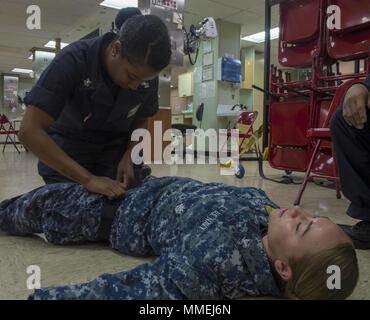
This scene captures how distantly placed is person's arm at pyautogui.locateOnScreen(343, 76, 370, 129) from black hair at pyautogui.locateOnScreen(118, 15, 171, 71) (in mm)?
614

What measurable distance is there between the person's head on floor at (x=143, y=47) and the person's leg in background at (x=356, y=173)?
2.23 feet

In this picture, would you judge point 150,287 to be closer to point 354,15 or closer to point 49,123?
point 49,123

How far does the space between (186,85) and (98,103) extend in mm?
9082

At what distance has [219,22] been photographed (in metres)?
6.64

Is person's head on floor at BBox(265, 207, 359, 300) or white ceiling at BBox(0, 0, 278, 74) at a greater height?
white ceiling at BBox(0, 0, 278, 74)

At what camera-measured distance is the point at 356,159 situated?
1236 millimetres

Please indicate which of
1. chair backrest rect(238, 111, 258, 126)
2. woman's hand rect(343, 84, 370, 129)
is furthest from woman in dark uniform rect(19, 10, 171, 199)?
chair backrest rect(238, 111, 258, 126)

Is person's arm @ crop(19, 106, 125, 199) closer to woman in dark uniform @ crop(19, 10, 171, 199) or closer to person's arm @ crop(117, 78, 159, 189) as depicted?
woman in dark uniform @ crop(19, 10, 171, 199)

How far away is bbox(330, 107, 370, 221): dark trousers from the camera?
122cm

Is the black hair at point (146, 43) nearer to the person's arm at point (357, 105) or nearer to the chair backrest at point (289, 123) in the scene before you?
the person's arm at point (357, 105)

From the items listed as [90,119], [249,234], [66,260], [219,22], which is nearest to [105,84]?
[90,119]

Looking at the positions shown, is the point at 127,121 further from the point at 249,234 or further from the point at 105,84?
the point at 249,234

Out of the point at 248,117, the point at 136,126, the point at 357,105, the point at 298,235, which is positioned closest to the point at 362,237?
the point at 357,105

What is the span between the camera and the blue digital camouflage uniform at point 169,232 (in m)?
0.72
